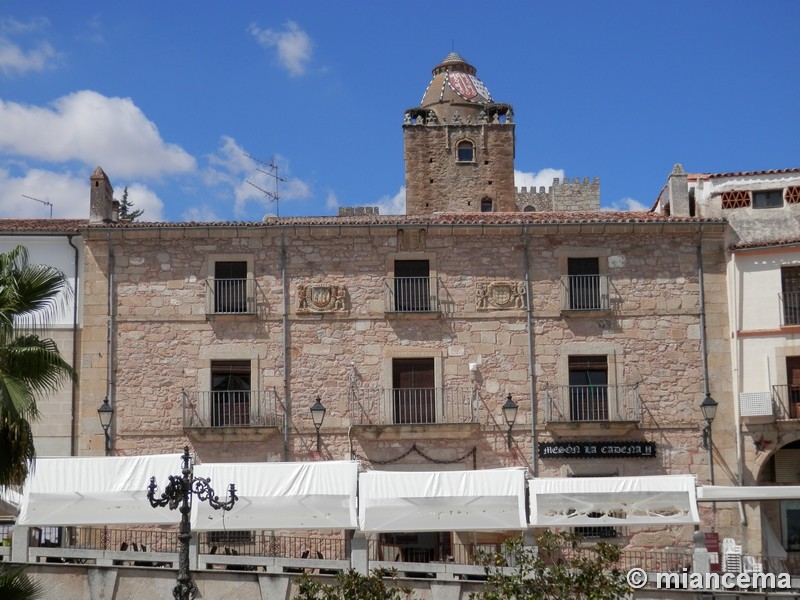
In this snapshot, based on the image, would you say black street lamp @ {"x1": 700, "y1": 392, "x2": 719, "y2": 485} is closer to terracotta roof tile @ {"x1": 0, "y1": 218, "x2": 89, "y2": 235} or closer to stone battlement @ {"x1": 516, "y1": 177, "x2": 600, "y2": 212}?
terracotta roof tile @ {"x1": 0, "y1": 218, "x2": 89, "y2": 235}

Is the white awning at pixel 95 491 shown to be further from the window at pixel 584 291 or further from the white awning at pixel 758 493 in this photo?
the white awning at pixel 758 493

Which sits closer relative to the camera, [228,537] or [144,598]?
[144,598]

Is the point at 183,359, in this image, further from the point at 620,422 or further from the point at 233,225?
the point at 620,422

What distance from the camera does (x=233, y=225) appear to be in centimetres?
2528

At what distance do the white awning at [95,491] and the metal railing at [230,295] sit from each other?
441 centimetres

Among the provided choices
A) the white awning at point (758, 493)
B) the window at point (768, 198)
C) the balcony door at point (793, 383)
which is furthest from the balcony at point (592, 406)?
the window at point (768, 198)

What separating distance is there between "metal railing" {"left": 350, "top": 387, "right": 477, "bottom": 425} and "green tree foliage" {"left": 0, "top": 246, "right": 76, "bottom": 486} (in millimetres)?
8817

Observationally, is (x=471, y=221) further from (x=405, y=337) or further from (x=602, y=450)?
(x=602, y=450)

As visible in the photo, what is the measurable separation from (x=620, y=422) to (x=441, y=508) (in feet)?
16.0

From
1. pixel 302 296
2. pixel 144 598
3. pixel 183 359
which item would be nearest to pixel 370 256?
pixel 302 296

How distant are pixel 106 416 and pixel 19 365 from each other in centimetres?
814

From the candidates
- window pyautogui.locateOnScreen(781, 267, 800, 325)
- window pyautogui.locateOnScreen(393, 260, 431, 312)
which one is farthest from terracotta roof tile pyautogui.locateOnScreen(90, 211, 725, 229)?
window pyautogui.locateOnScreen(781, 267, 800, 325)

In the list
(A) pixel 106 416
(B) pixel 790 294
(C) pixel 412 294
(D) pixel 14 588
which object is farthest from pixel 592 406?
(D) pixel 14 588

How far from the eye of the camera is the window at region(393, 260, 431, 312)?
25172mm
